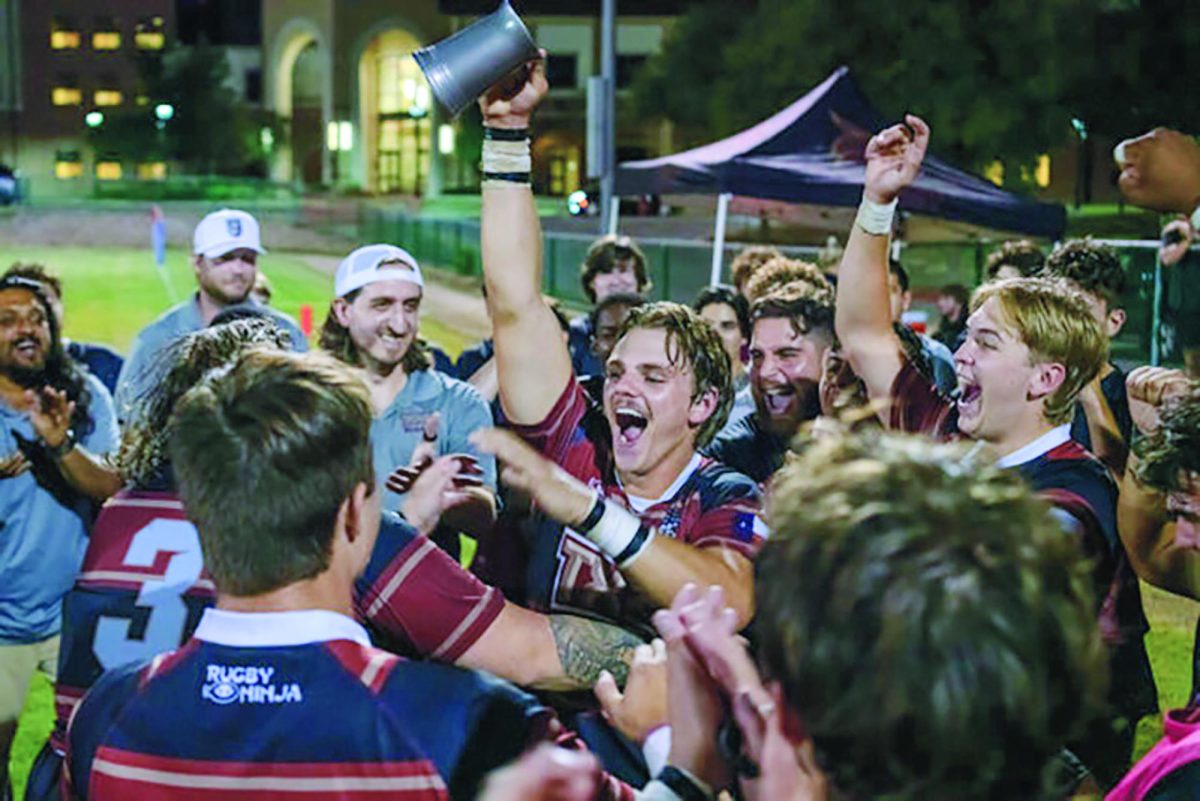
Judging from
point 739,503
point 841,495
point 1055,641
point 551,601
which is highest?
point 841,495

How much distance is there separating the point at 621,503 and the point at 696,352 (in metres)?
0.49

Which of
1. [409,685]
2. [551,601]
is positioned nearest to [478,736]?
[409,685]

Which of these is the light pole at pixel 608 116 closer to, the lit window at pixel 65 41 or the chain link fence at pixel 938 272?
the chain link fence at pixel 938 272

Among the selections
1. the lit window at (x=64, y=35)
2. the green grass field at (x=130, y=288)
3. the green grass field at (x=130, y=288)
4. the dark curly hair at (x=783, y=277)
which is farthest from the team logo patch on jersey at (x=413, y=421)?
the lit window at (x=64, y=35)

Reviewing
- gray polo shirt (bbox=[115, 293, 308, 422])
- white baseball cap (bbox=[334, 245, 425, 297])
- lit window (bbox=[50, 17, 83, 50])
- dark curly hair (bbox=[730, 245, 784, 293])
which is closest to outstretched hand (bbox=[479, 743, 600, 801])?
white baseball cap (bbox=[334, 245, 425, 297])

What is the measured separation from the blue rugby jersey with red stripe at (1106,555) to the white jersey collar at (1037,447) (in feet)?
0.05

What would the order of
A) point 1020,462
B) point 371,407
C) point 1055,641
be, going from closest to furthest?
1. point 1055,641
2. point 371,407
3. point 1020,462

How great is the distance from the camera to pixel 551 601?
3.80 meters

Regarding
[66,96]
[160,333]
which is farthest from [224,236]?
[66,96]

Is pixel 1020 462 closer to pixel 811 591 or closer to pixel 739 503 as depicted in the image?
pixel 739 503

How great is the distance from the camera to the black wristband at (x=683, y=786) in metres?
2.18

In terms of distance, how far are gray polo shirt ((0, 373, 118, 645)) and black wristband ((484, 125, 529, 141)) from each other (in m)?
2.48

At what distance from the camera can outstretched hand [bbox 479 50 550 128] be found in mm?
3883

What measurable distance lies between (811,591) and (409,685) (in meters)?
0.81
